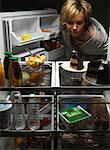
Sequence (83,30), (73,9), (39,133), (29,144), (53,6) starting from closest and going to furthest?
1. (39,133)
2. (29,144)
3. (73,9)
4. (83,30)
5. (53,6)

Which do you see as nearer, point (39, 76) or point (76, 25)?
point (39, 76)

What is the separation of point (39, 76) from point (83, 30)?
90 centimetres

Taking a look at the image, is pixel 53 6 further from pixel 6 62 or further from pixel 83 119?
pixel 83 119

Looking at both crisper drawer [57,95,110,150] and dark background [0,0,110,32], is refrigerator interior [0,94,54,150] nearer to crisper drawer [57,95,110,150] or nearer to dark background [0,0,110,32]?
crisper drawer [57,95,110,150]

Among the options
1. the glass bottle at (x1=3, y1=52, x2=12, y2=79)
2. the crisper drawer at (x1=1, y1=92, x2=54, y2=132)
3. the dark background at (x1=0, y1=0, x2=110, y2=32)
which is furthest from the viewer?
the dark background at (x1=0, y1=0, x2=110, y2=32)

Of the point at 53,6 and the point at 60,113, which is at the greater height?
the point at 53,6

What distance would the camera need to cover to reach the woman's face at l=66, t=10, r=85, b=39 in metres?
1.82

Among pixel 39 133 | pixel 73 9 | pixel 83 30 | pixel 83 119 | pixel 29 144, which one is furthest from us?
pixel 83 30

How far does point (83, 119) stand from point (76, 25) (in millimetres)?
979

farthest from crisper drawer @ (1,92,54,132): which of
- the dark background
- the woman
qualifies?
the dark background

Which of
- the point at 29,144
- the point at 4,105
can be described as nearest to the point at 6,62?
the point at 4,105

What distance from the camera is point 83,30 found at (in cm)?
191

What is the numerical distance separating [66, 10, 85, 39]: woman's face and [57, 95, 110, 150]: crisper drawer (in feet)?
2.71

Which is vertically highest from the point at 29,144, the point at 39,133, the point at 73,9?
the point at 73,9
